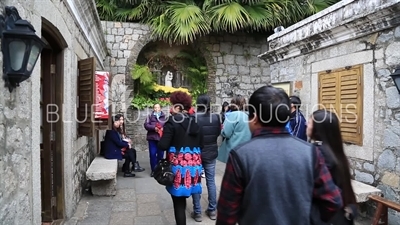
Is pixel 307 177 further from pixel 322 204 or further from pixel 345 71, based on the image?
pixel 345 71

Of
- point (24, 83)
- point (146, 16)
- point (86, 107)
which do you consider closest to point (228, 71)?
point (146, 16)

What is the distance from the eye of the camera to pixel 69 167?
12.2 ft

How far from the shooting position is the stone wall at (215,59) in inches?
386

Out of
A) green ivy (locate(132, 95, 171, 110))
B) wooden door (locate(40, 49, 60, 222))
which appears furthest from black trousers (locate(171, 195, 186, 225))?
green ivy (locate(132, 95, 171, 110))

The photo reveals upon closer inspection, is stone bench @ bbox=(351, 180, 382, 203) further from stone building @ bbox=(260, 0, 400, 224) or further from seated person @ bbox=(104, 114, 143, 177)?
seated person @ bbox=(104, 114, 143, 177)

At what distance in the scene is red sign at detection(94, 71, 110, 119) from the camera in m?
5.26

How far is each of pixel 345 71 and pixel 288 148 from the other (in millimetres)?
3257

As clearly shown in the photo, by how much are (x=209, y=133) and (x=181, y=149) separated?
587 mm

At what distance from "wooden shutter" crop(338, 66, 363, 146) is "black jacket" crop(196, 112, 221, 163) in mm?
1743

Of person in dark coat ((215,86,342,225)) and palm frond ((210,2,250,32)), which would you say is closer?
person in dark coat ((215,86,342,225))

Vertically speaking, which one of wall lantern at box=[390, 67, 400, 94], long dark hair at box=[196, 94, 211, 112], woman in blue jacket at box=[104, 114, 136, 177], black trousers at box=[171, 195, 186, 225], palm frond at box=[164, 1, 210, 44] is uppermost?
palm frond at box=[164, 1, 210, 44]

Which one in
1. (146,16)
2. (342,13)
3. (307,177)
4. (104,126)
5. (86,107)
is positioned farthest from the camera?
(146,16)

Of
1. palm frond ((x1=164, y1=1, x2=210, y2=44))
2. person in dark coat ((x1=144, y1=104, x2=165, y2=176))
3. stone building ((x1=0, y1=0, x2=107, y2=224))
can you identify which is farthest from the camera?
palm frond ((x1=164, y1=1, x2=210, y2=44))

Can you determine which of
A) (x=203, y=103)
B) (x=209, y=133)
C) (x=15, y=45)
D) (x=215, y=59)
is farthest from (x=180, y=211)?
(x=215, y=59)
